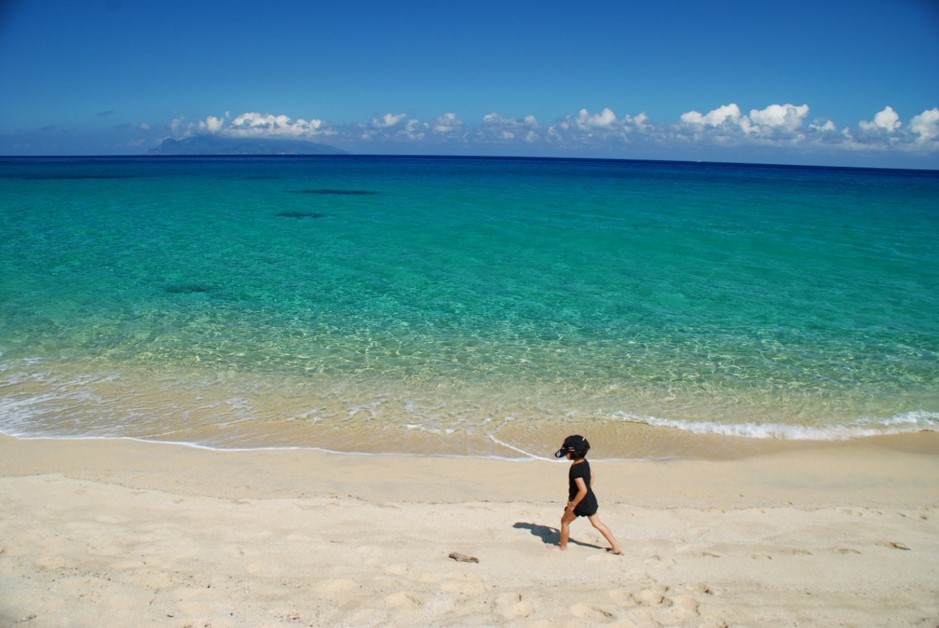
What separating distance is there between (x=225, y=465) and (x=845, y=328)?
13.9 metres

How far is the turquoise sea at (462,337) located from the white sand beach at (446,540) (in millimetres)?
848

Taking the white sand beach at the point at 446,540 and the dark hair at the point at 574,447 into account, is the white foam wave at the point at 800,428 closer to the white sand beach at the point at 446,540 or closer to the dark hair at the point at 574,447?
the white sand beach at the point at 446,540

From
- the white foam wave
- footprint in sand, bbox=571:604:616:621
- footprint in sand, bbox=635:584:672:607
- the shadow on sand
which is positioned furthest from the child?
the white foam wave

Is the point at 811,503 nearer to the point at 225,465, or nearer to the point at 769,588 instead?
the point at 769,588

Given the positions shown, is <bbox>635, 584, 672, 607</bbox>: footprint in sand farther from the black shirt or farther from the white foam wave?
the white foam wave

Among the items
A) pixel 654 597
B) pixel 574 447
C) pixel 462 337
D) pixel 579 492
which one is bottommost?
pixel 654 597

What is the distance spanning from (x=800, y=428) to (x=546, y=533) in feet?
18.0

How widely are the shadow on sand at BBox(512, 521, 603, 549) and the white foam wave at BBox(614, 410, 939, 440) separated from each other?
3710 millimetres

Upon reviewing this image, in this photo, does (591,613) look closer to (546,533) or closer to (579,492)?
(579,492)

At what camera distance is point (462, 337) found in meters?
13.6

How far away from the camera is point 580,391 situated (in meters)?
10.7

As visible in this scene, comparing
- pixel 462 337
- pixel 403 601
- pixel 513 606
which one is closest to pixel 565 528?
pixel 513 606

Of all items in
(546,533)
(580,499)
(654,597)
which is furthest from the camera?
(546,533)

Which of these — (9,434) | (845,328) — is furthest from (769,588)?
(845,328)
